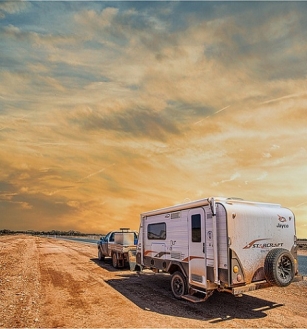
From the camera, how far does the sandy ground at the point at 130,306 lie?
8.55m

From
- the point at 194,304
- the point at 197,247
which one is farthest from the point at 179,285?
the point at 197,247

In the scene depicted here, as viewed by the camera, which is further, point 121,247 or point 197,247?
point 121,247

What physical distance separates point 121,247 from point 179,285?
8.31 metres

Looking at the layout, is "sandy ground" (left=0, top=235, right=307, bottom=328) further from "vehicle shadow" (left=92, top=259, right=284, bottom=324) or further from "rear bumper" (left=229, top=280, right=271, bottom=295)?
"rear bumper" (left=229, top=280, right=271, bottom=295)

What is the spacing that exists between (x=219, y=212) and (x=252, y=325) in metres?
3.22

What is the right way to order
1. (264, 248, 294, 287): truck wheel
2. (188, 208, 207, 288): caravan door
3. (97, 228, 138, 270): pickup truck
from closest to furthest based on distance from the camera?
(264, 248, 294, 287): truck wheel → (188, 208, 207, 288): caravan door → (97, 228, 138, 270): pickup truck

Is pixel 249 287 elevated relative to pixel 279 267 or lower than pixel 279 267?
lower

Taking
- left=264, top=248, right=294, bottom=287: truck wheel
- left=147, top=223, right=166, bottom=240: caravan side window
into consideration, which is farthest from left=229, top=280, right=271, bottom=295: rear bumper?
left=147, top=223, right=166, bottom=240: caravan side window

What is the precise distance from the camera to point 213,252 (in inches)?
368

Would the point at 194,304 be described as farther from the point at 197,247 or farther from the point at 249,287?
the point at 249,287

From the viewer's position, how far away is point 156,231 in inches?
521

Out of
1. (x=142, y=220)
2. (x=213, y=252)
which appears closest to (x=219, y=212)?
(x=213, y=252)

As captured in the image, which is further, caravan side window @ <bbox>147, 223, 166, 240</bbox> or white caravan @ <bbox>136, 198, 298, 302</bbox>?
caravan side window @ <bbox>147, 223, 166, 240</bbox>

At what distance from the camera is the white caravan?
9188 mm
